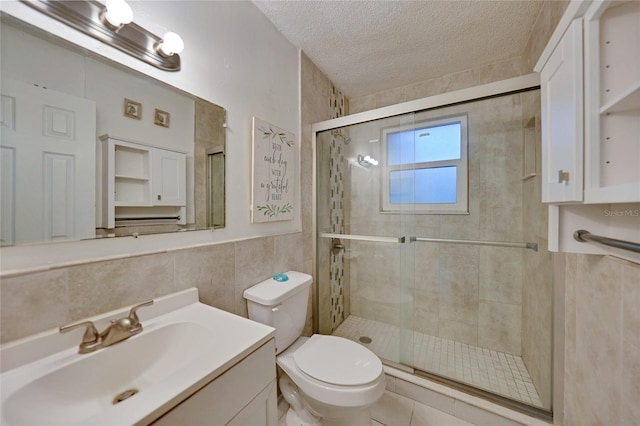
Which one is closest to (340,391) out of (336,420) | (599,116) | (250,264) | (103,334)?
(336,420)

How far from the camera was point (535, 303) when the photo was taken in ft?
4.75

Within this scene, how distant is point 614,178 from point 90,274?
1584 millimetres

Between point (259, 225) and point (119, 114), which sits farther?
point (259, 225)

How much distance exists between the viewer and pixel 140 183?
88cm

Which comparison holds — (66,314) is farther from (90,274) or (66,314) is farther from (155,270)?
(155,270)

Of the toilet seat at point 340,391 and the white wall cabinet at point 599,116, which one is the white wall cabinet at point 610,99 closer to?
the white wall cabinet at point 599,116

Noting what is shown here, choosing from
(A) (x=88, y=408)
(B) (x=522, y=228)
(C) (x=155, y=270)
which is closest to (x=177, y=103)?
(C) (x=155, y=270)

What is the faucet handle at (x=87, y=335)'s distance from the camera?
2.14ft

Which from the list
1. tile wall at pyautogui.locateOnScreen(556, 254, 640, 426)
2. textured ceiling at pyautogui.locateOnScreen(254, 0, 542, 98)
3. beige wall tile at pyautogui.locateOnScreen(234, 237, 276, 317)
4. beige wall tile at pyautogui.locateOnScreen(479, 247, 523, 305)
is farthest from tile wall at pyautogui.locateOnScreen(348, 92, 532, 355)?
beige wall tile at pyautogui.locateOnScreen(234, 237, 276, 317)

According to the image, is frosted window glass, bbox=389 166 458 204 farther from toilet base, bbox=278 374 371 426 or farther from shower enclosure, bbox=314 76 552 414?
toilet base, bbox=278 374 371 426

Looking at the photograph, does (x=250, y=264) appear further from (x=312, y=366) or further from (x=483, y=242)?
(x=483, y=242)

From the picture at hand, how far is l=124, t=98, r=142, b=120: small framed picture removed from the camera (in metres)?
0.84

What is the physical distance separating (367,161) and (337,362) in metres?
1.40

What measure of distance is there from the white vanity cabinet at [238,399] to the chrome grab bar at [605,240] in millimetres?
1057
